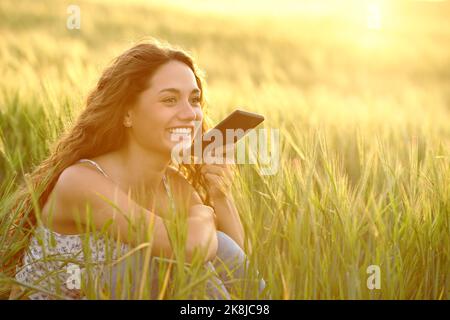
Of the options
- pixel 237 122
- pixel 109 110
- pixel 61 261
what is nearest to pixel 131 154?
pixel 109 110

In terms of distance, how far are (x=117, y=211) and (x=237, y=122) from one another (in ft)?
1.65

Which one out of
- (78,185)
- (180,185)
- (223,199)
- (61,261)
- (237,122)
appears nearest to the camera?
(61,261)

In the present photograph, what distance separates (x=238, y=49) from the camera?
48.5 ft

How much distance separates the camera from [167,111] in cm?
234

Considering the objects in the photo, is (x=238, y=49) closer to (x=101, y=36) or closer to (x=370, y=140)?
(x=101, y=36)

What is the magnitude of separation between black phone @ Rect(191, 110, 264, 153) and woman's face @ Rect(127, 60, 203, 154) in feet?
0.24

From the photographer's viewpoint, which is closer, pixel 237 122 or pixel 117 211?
pixel 117 211

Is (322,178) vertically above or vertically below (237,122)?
below

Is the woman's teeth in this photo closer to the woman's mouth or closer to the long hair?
the woman's mouth

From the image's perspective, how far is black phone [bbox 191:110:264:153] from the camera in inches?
89.7

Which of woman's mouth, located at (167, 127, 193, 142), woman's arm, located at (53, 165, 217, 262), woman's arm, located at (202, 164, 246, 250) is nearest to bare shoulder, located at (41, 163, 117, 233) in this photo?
woman's arm, located at (53, 165, 217, 262)

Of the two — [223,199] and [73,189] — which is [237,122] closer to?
[223,199]

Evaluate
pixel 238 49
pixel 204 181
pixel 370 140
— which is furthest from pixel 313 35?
pixel 204 181

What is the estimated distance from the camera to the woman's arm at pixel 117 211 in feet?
6.21
